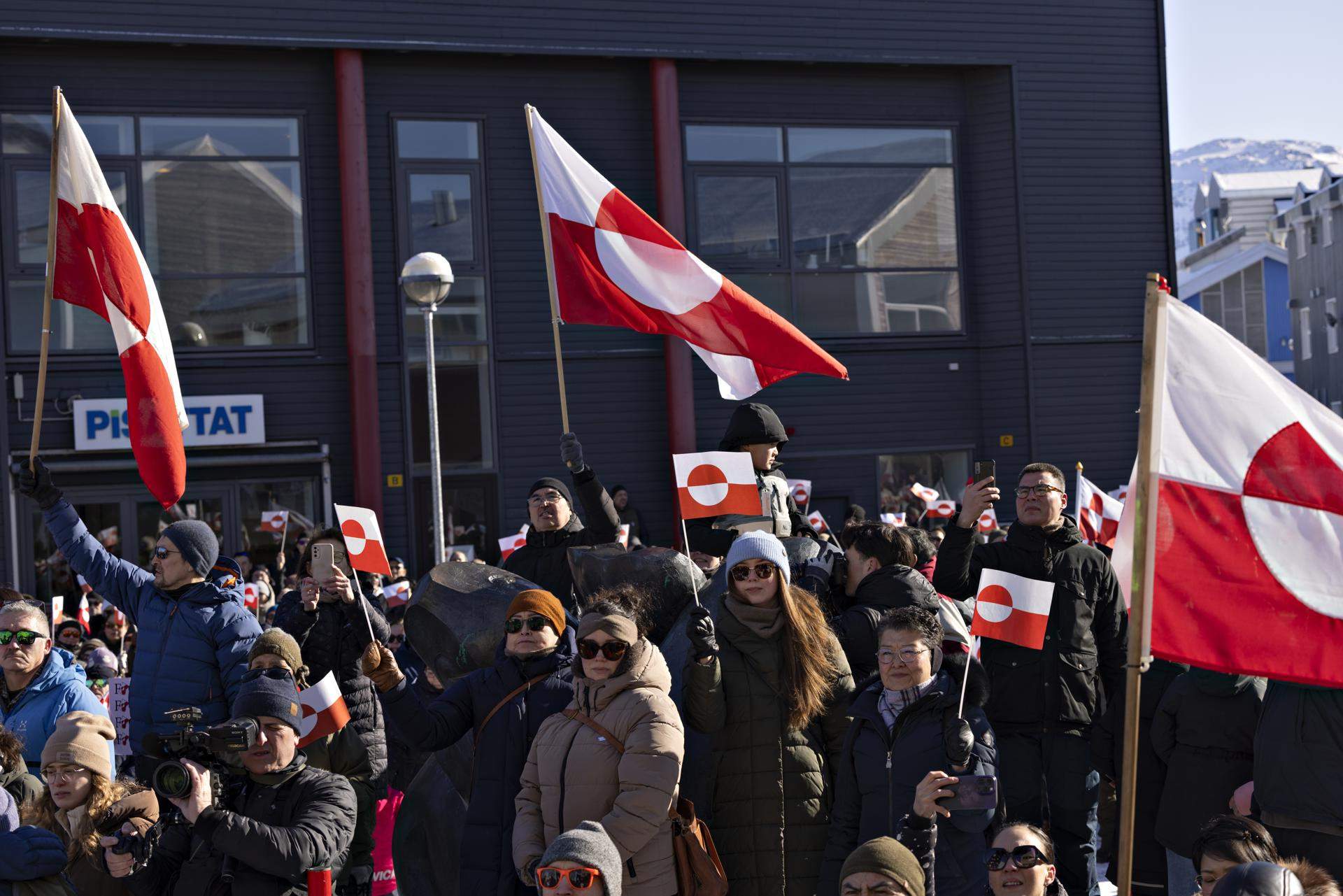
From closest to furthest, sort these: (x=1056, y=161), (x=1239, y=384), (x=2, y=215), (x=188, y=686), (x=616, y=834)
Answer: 1. (x=1239, y=384)
2. (x=616, y=834)
3. (x=188, y=686)
4. (x=2, y=215)
5. (x=1056, y=161)

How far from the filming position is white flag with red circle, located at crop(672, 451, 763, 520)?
6.92 metres

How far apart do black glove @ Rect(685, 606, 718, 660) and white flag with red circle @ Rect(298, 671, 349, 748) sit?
125 centimetres

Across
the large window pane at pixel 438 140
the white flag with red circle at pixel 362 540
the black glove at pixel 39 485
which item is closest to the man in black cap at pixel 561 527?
the white flag with red circle at pixel 362 540

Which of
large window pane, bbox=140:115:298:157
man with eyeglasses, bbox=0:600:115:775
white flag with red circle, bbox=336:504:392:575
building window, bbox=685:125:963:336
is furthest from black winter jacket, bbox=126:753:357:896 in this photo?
building window, bbox=685:125:963:336

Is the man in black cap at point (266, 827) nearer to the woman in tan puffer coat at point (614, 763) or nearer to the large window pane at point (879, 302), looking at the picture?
the woman in tan puffer coat at point (614, 763)

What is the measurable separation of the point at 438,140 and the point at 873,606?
46.5 feet

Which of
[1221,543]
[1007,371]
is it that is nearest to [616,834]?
[1221,543]

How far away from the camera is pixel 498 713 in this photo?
598cm

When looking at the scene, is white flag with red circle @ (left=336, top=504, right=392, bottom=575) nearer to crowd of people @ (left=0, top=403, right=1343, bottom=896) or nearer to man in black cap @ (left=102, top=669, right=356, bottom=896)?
crowd of people @ (left=0, top=403, right=1343, bottom=896)

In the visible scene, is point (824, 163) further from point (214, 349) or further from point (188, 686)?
point (188, 686)

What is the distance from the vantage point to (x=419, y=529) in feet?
63.5

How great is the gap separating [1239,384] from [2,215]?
16.8 m

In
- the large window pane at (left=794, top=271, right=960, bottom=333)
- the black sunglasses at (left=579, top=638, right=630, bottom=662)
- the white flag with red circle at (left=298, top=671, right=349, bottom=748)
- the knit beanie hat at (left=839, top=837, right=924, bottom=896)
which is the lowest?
the knit beanie hat at (left=839, top=837, right=924, bottom=896)

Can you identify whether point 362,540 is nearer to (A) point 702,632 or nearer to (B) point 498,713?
(B) point 498,713
